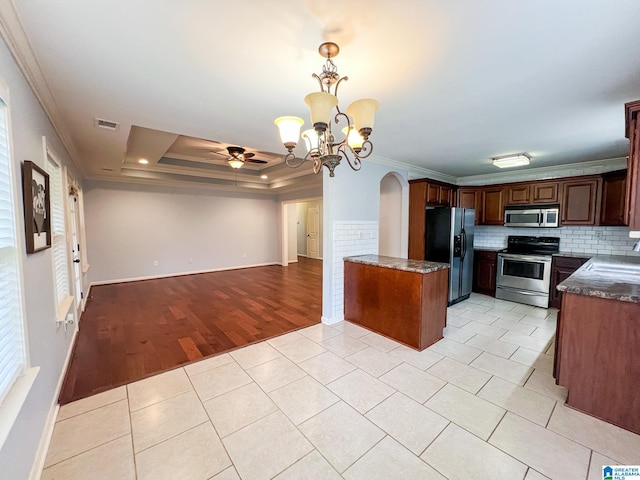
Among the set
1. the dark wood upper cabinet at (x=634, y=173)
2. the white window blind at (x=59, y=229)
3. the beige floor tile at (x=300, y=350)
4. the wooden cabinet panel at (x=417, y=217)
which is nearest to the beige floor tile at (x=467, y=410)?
the beige floor tile at (x=300, y=350)

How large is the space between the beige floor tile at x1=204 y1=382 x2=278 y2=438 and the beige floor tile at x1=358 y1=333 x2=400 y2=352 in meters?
1.33

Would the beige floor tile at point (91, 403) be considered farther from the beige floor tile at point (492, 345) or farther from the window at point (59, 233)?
the beige floor tile at point (492, 345)

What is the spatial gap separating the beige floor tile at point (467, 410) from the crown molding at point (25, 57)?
3.25 metres

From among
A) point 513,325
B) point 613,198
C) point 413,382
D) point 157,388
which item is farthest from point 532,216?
point 157,388

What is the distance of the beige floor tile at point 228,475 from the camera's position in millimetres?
1427

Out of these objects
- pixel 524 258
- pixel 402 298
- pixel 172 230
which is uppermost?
pixel 172 230

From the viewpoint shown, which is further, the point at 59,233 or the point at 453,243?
the point at 453,243

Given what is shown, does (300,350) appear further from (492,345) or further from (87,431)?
(492,345)

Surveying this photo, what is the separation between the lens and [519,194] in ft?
15.1

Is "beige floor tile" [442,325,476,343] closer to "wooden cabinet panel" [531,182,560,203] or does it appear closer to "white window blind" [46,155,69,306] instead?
"wooden cabinet panel" [531,182,560,203]

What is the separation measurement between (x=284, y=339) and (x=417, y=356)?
1.44 meters

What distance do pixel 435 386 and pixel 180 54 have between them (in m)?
2.94

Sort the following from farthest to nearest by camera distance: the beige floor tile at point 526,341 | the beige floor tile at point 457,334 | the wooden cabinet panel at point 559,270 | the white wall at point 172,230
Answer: the white wall at point 172,230 → the wooden cabinet panel at point 559,270 → the beige floor tile at point 457,334 → the beige floor tile at point 526,341

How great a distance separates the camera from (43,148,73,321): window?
98.7 inches
